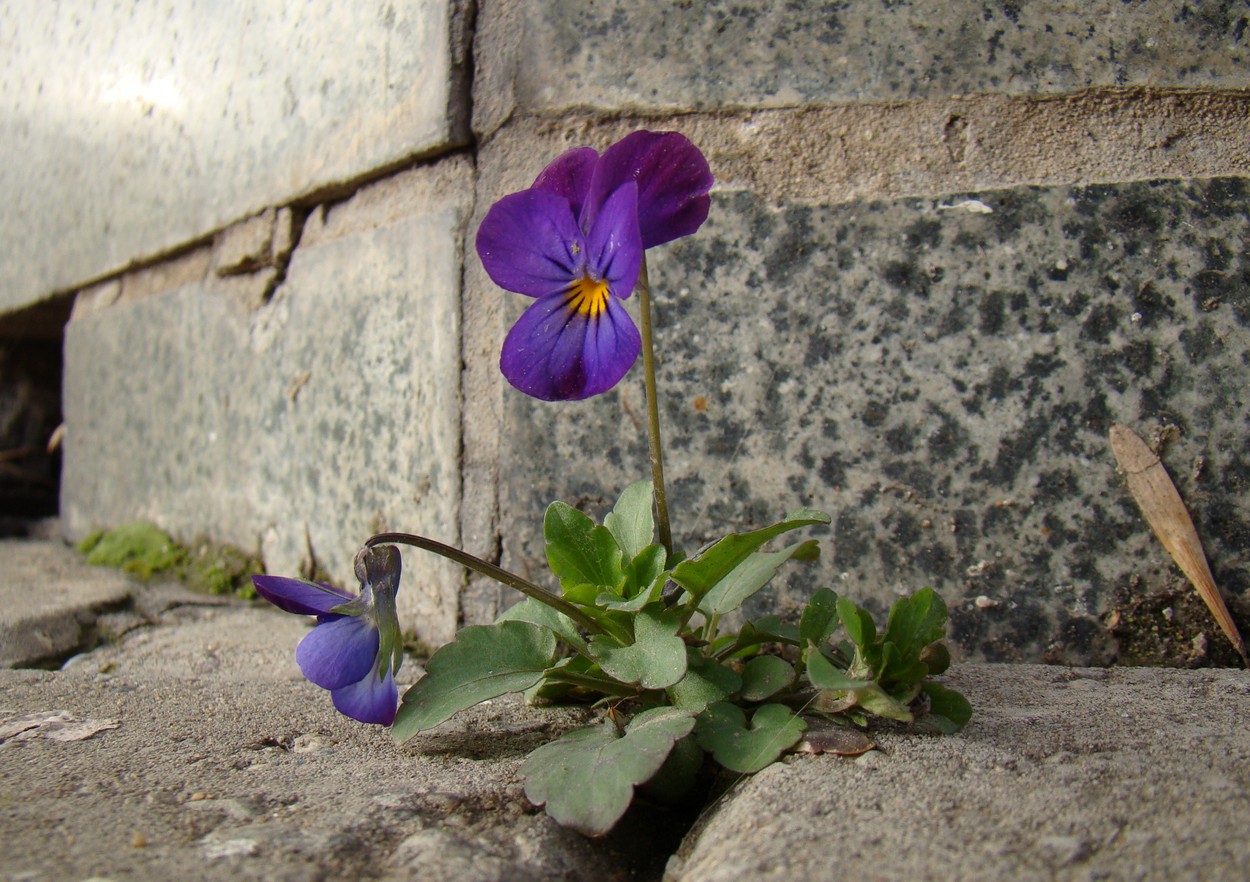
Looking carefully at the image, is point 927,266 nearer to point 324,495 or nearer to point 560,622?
point 560,622

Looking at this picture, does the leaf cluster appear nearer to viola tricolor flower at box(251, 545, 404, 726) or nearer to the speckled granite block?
viola tricolor flower at box(251, 545, 404, 726)

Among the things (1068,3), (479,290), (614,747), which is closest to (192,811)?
(614,747)

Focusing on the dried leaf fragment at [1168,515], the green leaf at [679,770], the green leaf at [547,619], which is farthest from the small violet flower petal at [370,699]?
the dried leaf fragment at [1168,515]

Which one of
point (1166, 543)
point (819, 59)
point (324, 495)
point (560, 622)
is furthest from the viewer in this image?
point (324, 495)

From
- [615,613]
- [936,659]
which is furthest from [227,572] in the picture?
[936,659]

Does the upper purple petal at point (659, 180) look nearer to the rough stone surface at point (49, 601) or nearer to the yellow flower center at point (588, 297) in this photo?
the yellow flower center at point (588, 297)

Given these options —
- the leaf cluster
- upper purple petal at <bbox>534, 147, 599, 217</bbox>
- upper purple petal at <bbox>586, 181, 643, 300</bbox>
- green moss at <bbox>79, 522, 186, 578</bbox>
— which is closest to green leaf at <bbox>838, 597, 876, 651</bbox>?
the leaf cluster
